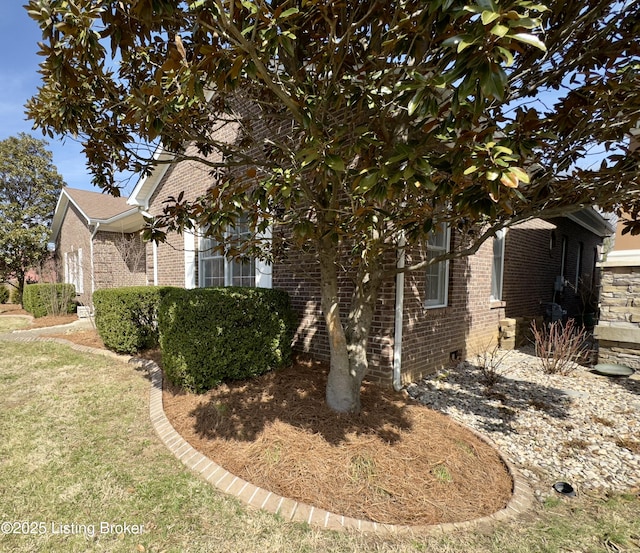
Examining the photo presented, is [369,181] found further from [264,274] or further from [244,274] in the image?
[244,274]

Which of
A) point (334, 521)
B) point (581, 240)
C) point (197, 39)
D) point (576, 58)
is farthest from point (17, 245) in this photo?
point (581, 240)

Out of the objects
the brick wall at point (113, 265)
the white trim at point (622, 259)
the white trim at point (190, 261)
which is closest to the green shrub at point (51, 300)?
the brick wall at point (113, 265)

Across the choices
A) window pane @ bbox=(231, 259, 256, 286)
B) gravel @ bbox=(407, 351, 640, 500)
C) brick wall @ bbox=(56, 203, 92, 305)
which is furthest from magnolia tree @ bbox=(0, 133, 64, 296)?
gravel @ bbox=(407, 351, 640, 500)

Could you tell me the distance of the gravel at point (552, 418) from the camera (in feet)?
10.7

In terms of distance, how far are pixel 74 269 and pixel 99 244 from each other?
365cm

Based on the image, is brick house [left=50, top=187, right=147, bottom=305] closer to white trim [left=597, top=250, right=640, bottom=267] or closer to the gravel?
the gravel

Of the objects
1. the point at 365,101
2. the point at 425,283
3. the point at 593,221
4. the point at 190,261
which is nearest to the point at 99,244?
the point at 190,261

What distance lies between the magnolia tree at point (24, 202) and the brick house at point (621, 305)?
77.2 feet

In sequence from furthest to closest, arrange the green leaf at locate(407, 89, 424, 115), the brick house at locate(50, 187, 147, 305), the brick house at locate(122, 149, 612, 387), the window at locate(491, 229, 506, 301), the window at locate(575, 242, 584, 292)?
the window at locate(575, 242, 584, 292), the brick house at locate(50, 187, 147, 305), the window at locate(491, 229, 506, 301), the brick house at locate(122, 149, 612, 387), the green leaf at locate(407, 89, 424, 115)

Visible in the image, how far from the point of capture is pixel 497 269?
8773 mm

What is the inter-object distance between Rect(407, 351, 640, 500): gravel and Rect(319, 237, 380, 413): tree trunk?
4.61 ft

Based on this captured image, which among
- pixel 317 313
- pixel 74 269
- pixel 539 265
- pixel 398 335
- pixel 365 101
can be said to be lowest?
pixel 398 335

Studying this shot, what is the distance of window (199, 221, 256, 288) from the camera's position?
7492 mm

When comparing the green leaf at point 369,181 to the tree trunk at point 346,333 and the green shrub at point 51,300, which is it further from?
the green shrub at point 51,300
